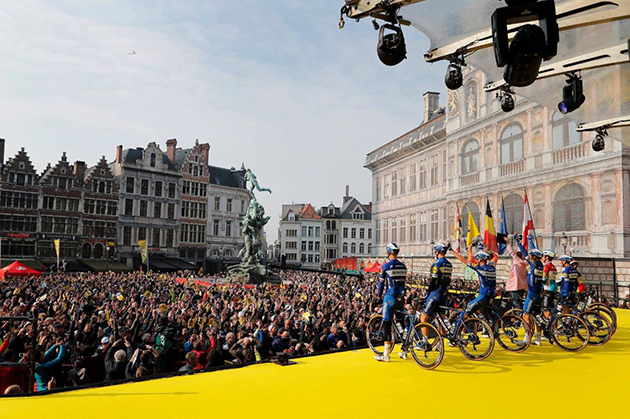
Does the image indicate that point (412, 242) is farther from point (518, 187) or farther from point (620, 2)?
point (620, 2)

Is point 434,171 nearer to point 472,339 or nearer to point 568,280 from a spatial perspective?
point 568,280

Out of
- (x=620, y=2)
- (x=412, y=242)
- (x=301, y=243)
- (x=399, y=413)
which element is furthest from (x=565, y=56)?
(x=301, y=243)

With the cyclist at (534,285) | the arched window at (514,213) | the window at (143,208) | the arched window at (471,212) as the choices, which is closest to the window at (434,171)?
the arched window at (471,212)

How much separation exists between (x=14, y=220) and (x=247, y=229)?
1008 inches

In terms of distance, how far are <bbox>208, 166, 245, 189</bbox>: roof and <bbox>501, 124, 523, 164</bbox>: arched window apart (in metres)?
40.1

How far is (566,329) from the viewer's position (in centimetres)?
888

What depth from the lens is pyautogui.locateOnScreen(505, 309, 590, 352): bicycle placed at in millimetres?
8789

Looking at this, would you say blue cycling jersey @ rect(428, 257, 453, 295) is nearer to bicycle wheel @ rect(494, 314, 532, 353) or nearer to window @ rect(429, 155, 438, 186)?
bicycle wheel @ rect(494, 314, 532, 353)

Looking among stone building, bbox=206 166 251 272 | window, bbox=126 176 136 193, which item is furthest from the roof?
window, bbox=126 176 136 193

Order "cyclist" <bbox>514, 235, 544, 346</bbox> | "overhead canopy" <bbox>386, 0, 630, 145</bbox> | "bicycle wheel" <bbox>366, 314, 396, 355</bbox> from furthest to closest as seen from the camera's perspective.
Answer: "cyclist" <bbox>514, 235, 544, 346</bbox>, "bicycle wheel" <bbox>366, 314, 396, 355</bbox>, "overhead canopy" <bbox>386, 0, 630, 145</bbox>

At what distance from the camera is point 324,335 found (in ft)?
33.7

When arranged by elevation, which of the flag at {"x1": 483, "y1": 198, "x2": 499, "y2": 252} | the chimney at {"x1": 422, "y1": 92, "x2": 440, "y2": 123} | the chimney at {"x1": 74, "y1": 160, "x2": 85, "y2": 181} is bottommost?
the flag at {"x1": 483, "y1": 198, "x2": 499, "y2": 252}

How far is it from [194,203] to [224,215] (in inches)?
223

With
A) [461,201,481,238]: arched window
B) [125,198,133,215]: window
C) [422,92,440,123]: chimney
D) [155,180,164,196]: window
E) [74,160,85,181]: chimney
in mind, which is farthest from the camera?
[155,180,164,196]: window
